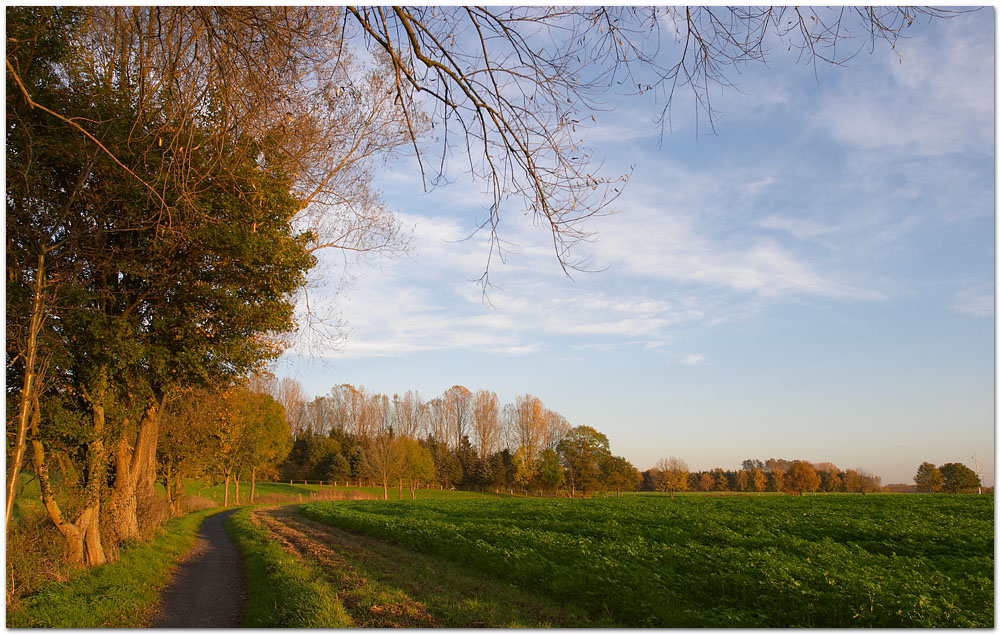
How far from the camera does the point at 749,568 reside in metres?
8.95

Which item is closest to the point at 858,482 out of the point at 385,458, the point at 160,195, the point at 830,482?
the point at 830,482

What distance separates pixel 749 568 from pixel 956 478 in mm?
49613

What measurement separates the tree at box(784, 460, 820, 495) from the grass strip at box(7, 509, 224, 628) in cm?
7987

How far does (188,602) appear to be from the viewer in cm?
912

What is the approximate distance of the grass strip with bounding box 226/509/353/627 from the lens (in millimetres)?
7195

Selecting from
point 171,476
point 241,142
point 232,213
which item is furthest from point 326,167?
point 171,476

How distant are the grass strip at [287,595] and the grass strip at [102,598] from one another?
1.48 meters

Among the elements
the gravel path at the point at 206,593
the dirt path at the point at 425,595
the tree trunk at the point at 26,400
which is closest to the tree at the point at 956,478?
the dirt path at the point at 425,595

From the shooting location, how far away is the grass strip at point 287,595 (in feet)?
23.6

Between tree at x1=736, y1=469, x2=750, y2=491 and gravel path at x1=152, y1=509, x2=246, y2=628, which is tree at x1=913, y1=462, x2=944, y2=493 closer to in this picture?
tree at x1=736, y1=469, x2=750, y2=491

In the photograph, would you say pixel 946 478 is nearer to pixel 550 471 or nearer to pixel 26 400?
pixel 550 471

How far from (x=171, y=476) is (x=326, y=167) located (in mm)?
21771

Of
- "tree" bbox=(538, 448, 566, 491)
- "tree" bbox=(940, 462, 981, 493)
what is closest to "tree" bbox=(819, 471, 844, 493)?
"tree" bbox=(940, 462, 981, 493)

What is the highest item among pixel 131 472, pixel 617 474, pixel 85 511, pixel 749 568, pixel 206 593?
pixel 131 472
